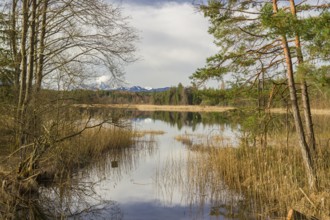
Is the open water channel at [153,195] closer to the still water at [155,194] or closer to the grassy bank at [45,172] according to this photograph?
the still water at [155,194]

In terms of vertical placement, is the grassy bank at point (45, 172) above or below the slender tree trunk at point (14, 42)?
below

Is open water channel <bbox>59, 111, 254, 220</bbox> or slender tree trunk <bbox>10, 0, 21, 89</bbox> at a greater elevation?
slender tree trunk <bbox>10, 0, 21, 89</bbox>

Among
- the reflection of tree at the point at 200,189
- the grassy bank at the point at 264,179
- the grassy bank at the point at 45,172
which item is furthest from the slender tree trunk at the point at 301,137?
the grassy bank at the point at 45,172

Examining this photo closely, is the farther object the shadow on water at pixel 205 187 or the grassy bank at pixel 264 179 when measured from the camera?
the shadow on water at pixel 205 187

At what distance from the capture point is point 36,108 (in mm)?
7320

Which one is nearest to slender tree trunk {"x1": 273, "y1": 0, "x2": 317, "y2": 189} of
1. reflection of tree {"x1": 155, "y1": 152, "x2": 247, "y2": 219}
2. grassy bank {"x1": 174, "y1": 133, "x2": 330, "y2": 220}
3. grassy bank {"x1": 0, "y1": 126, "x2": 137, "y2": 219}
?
grassy bank {"x1": 174, "y1": 133, "x2": 330, "y2": 220}

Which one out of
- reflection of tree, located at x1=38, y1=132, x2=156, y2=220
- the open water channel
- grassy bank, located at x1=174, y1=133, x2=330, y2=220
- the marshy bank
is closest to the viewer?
grassy bank, located at x1=174, y1=133, x2=330, y2=220

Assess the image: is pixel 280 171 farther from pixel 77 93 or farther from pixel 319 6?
pixel 77 93

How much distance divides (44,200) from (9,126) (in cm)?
193

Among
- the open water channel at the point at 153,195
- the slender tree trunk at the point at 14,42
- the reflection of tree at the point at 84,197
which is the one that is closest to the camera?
the reflection of tree at the point at 84,197

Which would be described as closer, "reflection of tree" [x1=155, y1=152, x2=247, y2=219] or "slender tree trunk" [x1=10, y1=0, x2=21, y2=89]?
"reflection of tree" [x1=155, y1=152, x2=247, y2=219]

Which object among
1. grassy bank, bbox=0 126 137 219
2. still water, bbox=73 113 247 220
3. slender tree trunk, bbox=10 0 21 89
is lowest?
still water, bbox=73 113 247 220

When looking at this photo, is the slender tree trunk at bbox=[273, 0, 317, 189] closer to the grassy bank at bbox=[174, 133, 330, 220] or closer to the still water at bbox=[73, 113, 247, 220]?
the grassy bank at bbox=[174, 133, 330, 220]

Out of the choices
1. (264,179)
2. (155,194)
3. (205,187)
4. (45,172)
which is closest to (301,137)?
(264,179)
